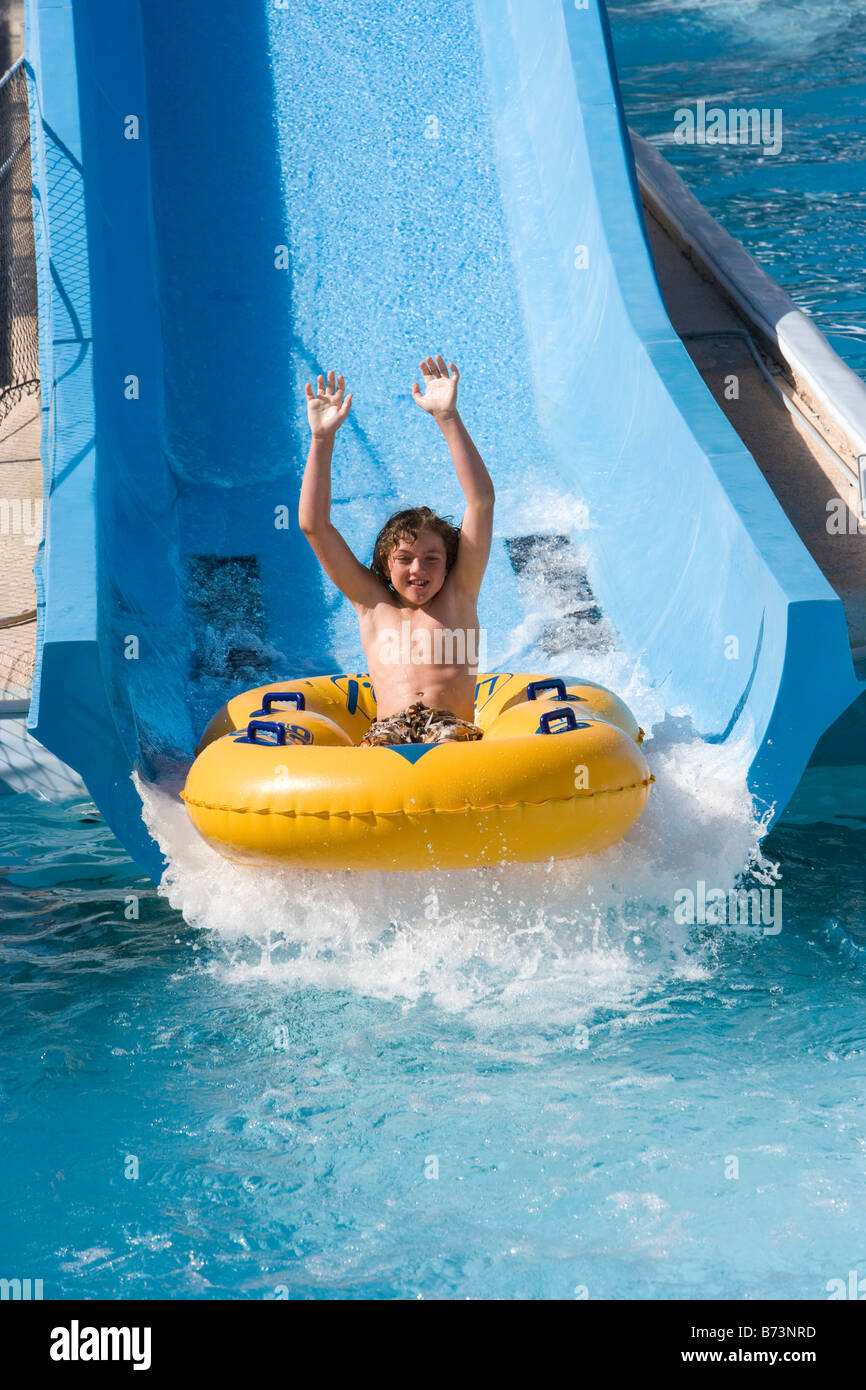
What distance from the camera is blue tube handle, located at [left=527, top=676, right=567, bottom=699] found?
10.0ft

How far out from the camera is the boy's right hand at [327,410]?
3092 mm

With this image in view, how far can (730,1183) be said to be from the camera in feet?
7.28

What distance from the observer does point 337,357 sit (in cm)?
474

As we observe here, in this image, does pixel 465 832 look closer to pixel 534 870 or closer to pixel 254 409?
pixel 534 870

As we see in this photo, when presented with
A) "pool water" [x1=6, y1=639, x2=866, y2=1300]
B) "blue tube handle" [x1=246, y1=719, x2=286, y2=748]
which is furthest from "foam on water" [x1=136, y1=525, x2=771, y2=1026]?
"blue tube handle" [x1=246, y1=719, x2=286, y2=748]

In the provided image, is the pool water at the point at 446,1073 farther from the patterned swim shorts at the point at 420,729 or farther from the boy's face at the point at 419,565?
the boy's face at the point at 419,565

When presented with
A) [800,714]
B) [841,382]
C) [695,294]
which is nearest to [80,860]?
[800,714]

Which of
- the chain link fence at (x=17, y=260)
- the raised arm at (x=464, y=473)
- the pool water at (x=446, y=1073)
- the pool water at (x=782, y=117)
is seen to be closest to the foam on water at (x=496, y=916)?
the pool water at (x=446, y=1073)

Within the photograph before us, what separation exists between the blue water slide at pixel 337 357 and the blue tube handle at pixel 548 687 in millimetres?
452

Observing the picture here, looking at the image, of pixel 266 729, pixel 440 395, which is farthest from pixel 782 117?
pixel 266 729

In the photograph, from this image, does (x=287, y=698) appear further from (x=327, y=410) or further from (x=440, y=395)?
(x=440, y=395)

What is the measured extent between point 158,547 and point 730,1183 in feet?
8.90

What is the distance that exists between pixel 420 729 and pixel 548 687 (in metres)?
0.31

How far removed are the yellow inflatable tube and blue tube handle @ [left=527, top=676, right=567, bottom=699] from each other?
7.8 inches
